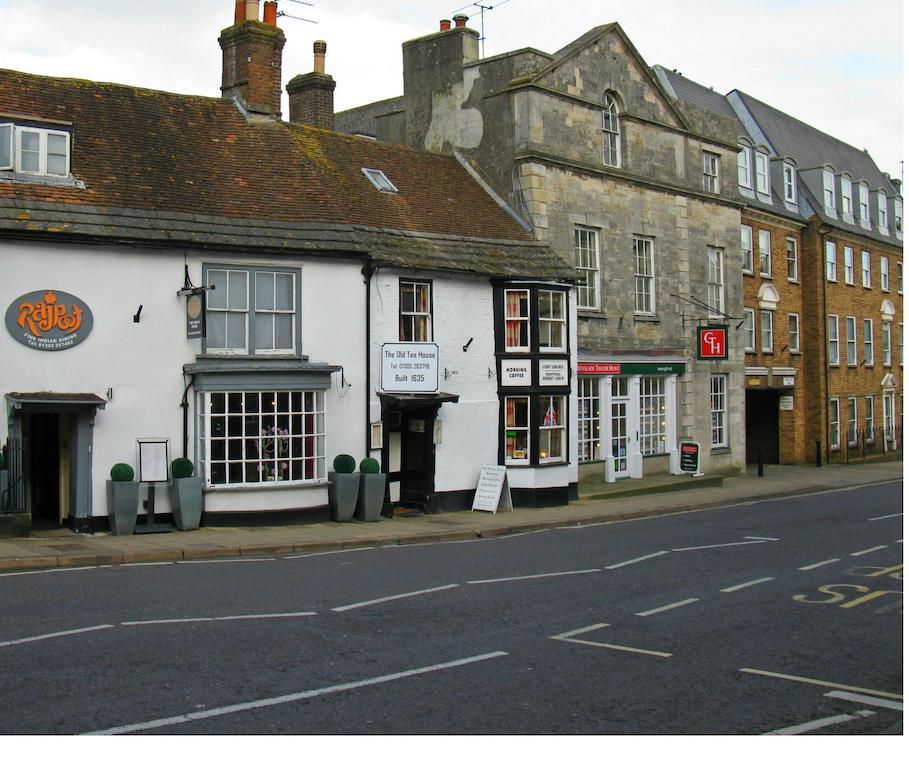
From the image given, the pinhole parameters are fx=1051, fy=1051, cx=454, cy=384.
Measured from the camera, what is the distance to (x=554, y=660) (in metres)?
9.31

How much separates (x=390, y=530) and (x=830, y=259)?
28.1 metres

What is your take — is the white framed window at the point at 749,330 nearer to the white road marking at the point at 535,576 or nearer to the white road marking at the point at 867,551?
the white road marking at the point at 867,551

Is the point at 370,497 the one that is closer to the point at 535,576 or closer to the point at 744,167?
the point at 535,576

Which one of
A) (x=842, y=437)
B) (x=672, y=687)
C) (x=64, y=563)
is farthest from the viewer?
(x=842, y=437)

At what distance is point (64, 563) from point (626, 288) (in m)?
17.7

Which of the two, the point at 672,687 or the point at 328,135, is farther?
the point at 328,135

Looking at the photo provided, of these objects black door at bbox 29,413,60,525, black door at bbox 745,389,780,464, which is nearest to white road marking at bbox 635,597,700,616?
black door at bbox 29,413,60,525

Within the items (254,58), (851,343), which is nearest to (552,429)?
(254,58)

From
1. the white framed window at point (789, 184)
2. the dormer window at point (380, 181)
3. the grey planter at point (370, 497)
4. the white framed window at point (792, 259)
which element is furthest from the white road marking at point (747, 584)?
the white framed window at point (789, 184)

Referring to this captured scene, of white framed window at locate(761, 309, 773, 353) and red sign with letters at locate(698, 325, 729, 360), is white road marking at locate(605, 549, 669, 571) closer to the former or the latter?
red sign with letters at locate(698, 325, 729, 360)

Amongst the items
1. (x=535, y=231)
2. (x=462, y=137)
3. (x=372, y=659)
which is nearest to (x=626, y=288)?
(x=535, y=231)

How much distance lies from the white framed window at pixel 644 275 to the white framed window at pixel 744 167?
9146 mm

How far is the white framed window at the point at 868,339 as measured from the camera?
44.0m

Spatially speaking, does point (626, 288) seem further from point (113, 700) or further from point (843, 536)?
point (113, 700)
